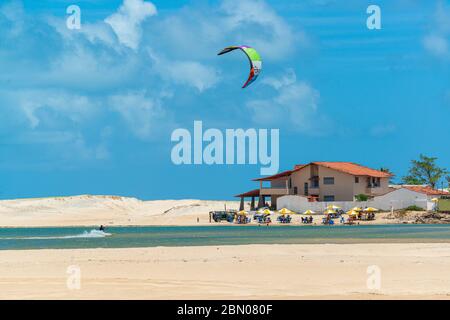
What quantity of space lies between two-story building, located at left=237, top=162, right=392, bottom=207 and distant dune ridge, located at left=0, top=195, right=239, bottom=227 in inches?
307

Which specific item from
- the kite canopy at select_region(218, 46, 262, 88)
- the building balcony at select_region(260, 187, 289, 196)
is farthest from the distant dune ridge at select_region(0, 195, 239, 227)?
the kite canopy at select_region(218, 46, 262, 88)

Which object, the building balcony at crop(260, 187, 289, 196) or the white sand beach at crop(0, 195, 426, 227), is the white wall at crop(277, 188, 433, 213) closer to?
the building balcony at crop(260, 187, 289, 196)

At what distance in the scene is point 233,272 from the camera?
70.2 feet

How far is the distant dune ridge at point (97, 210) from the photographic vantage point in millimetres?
88750

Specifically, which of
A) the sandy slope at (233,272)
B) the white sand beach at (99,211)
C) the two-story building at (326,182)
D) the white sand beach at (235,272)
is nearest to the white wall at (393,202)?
the two-story building at (326,182)

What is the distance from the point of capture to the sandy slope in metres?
16.8

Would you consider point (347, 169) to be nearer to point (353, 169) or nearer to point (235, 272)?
point (353, 169)

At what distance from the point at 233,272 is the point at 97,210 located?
289ft

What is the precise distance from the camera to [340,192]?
82562mm

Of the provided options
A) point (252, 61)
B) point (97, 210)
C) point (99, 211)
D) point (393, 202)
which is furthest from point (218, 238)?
point (97, 210)

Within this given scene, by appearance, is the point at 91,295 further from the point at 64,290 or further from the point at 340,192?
the point at 340,192
